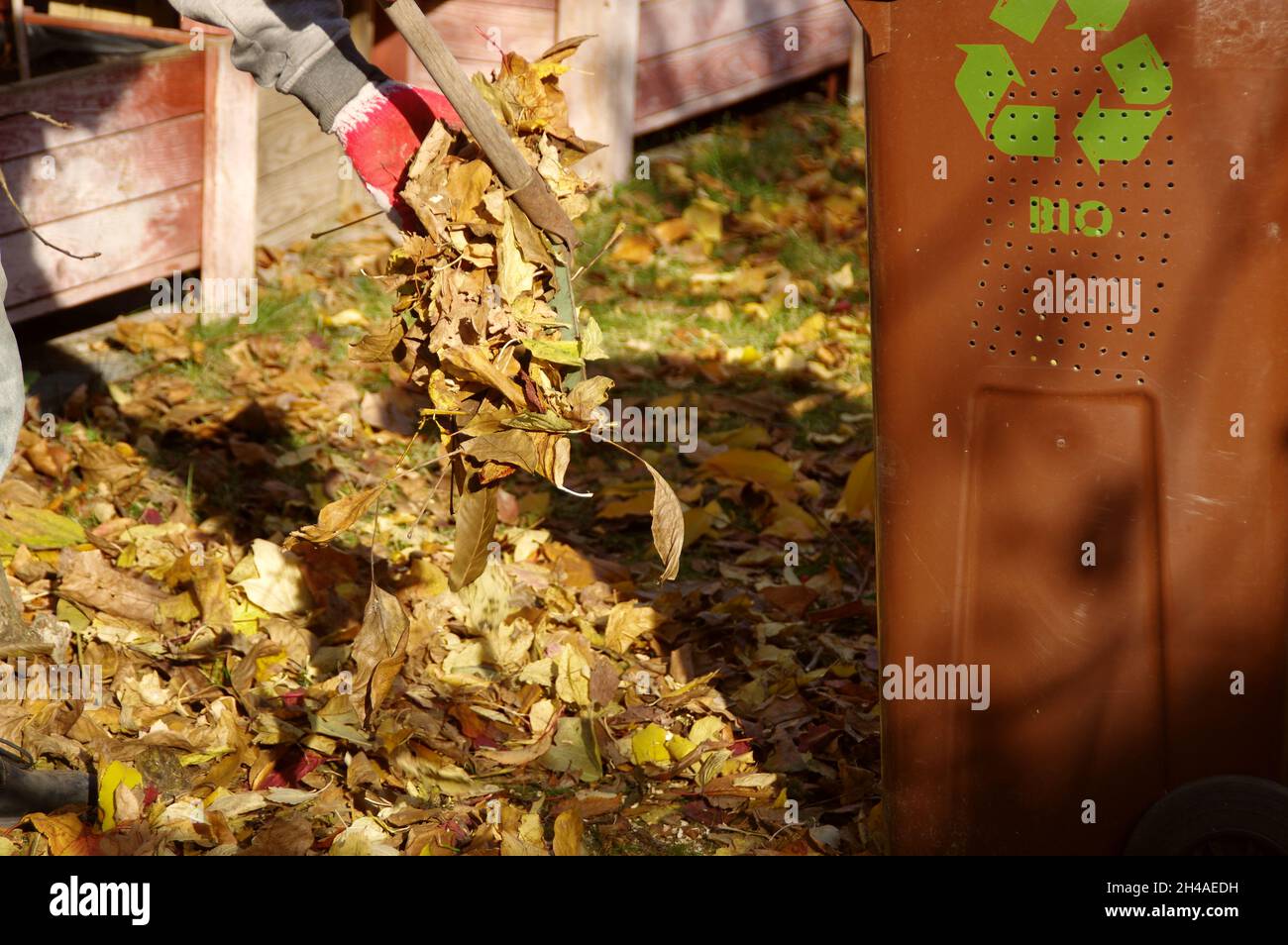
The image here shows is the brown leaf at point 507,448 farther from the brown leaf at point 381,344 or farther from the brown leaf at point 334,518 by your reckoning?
the brown leaf at point 381,344

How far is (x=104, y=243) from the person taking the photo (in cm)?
452

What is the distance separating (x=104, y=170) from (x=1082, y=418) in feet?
11.3

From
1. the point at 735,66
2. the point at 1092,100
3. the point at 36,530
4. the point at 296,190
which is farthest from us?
the point at 735,66

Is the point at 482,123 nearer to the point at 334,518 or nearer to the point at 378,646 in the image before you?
the point at 334,518

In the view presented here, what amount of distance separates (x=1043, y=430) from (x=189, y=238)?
3494 mm

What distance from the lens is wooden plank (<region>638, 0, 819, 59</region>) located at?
6.25 m

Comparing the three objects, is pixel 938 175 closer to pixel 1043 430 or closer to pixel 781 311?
pixel 1043 430

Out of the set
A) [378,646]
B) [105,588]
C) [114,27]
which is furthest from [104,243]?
[378,646]

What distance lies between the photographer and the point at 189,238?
4.80 metres

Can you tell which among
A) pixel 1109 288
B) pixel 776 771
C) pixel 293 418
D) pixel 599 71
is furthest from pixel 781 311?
pixel 1109 288

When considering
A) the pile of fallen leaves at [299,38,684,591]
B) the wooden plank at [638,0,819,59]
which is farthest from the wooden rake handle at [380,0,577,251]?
the wooden plank at [638,0,819,59]

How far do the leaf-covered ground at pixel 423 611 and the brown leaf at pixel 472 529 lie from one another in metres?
0.09

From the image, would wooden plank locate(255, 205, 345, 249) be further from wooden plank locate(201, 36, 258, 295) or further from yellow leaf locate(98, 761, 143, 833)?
yellow leaf locate(98, 761, 143, 833)

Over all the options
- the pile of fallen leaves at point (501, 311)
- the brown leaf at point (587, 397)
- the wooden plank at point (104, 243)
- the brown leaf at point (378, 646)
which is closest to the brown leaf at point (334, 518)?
the pile of fallen leaves at point (501, 311)
